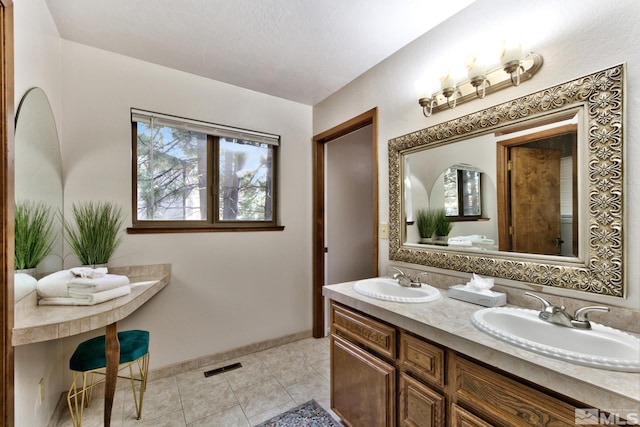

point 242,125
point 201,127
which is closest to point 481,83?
point 242,125

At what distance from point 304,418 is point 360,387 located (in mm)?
554

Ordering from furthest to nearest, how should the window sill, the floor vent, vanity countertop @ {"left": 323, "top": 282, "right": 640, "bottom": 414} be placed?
the floor vent
the window sill
vanity countertop @ {"left": 323, "top": 282, "right": 640, "bottom": 414}

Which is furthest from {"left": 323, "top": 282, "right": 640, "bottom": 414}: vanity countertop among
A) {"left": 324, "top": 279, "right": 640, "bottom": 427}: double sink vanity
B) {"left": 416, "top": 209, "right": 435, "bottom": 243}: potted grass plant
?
{"left": 416, "top": 209, "right": 435, "bottom": 243}: potted grass plant

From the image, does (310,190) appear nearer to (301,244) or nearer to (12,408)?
(301,244)

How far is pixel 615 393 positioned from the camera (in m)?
0.65

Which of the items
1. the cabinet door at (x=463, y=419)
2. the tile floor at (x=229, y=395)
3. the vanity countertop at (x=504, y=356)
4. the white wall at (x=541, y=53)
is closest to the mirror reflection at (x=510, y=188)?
the white wall at (x=541, y=53)

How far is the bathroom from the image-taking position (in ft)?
3.72

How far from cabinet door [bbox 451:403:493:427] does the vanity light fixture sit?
146 cm


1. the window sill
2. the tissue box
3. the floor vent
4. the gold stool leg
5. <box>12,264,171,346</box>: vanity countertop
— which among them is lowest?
the floor vent

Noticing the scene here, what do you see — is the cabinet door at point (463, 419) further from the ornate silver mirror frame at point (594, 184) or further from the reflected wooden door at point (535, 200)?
the reflected wooden door at point (535, 200)

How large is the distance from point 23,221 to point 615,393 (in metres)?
2.24

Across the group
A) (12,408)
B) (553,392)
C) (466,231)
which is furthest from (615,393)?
(12,408)

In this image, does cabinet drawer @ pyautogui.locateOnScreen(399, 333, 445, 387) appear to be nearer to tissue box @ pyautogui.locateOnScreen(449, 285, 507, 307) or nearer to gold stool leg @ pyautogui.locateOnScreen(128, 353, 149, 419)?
tissue box @ pyautogui.locateOnScreen(449, 285, 507, 307)

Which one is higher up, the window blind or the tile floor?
the window blind
